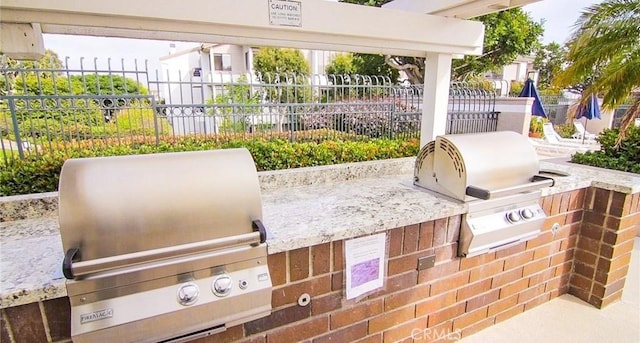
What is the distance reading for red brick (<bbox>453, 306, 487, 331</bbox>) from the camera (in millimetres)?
1812

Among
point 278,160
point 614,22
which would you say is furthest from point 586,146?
point 278,160

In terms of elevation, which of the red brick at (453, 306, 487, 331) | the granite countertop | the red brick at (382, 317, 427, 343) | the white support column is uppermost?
the white support column

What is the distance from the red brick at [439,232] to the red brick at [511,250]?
457 mm

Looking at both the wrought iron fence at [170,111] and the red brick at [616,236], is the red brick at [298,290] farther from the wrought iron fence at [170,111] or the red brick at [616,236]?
the wrought iron fence at [170,111]

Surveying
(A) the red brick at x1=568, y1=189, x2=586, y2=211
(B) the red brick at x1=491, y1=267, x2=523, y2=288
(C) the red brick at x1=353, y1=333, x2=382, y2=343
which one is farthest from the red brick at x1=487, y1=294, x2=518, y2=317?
(C) the red brick at x1=353, y1=333, x2=382, y2=343

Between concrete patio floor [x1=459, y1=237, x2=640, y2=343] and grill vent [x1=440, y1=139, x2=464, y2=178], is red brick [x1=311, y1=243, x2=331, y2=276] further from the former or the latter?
concrete patio floor [x1=459, y1=237, x2=640, y2=343]

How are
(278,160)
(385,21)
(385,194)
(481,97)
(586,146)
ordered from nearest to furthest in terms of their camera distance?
(385,194) → (385,21) → (278,160) → (481,97) → (586,146)

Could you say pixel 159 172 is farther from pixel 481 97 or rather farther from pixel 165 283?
pixel 481 97

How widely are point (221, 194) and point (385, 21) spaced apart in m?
1.53

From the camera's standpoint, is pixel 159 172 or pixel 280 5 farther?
pixel 280 5

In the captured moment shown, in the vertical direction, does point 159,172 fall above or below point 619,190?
above

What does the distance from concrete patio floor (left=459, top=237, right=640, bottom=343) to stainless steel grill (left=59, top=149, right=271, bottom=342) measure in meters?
1.49

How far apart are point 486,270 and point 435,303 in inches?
14.8

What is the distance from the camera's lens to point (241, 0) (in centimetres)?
161
